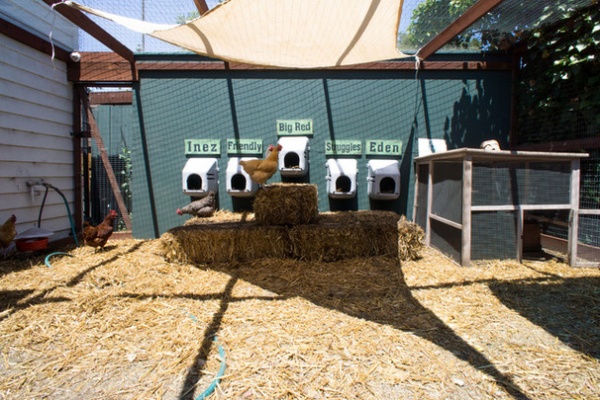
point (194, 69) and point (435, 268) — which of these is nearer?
point (435, 268)

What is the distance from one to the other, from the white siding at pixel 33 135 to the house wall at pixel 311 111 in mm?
921

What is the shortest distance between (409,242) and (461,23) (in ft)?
7.84

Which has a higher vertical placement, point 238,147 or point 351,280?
point 238,147

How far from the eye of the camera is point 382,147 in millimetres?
4504

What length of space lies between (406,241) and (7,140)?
15.4ft

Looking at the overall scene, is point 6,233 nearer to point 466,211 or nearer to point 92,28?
point 92,28

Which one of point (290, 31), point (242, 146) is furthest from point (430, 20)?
point (242, 146)

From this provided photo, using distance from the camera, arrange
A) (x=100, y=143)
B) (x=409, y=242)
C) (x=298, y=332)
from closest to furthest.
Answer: (x=298, y=332) → (x=409, y=242) → (x=100, y=143)

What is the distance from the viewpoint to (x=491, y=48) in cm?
432

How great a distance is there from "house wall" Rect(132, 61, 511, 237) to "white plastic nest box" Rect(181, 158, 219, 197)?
24 cm

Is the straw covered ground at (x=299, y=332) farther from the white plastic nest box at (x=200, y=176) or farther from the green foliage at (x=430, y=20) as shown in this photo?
the green foliage at (x=430, y=20)

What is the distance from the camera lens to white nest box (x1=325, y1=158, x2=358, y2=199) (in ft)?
13.7

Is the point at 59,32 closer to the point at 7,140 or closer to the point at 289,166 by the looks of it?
the point at 7,140

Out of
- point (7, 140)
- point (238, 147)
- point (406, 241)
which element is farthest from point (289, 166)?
point (7, 140)
